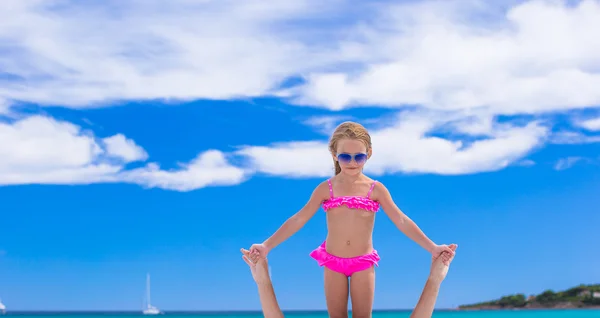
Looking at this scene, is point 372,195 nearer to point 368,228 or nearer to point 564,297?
point 368,228

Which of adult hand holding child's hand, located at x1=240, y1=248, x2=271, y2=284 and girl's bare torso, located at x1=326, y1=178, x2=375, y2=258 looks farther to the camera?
girl's bare torso, located at x1=326, y1=178, x2=375, y2=258

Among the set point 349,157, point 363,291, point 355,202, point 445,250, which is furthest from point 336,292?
point 349,157

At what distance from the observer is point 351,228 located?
816 cm

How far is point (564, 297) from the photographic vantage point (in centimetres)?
11581

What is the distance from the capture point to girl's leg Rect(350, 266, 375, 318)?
26.7 ft

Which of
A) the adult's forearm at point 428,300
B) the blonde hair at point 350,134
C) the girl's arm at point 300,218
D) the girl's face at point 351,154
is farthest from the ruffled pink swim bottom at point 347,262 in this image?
the blonde hair at point 350,134

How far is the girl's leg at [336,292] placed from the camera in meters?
8.18

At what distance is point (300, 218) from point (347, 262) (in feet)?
2.31

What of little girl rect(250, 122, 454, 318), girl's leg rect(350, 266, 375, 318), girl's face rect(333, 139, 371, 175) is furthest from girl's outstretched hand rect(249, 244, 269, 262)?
girl's face rect(333, 139, 371, 175)

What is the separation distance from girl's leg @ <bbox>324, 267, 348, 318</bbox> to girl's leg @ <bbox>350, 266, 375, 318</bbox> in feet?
0.30

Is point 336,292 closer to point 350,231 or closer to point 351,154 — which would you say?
point 350,231

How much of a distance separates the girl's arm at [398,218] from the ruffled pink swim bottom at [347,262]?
1.43ft

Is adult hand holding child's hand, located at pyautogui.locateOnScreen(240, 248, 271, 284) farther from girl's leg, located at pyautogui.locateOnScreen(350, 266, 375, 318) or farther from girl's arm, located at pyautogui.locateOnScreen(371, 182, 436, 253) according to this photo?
girl's arm, located at pyautogui.locateOnScreen(371, 182, 436, 253)

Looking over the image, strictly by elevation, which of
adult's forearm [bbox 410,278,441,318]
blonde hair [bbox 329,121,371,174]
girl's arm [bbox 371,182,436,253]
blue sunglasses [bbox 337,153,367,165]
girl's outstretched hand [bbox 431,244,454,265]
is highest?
blonde hair [bbox 329,121,371,174]
